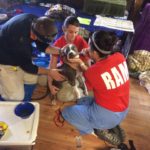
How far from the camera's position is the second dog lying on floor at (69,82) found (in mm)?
1764

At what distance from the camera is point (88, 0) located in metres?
2.71

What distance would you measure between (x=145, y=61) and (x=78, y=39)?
3.72 ft

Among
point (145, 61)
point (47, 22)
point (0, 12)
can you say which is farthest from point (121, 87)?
point (0, 12)

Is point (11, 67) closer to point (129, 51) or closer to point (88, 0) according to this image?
point (88, 0)

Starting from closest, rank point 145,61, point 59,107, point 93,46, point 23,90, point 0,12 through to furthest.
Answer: point 93,46, point 23,90, point 59,107, point 0,12, point 145,61

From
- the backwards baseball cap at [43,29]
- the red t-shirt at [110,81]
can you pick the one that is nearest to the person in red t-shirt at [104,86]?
the red t-shirt at [110,81]


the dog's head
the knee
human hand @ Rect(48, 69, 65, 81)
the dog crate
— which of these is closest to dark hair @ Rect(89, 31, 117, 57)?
the dog's head

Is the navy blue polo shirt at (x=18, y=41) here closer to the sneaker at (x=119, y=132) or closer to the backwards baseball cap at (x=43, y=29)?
the backwards baseball cap at (x=43, y=29)

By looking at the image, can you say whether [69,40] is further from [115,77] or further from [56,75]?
[115,77]

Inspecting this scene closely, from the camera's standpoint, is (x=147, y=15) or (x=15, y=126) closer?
(x=15, y=126)

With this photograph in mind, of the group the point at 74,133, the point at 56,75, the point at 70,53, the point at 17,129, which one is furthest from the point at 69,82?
the point at 17,129

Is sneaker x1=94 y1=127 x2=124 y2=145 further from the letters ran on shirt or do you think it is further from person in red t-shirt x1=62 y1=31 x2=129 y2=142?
the letters ran on shirt

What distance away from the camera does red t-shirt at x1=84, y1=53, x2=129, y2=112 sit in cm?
151

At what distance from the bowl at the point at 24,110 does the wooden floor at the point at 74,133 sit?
1.36 feet
